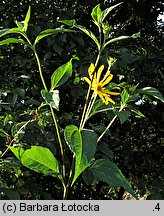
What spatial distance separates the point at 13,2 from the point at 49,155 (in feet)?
4.24

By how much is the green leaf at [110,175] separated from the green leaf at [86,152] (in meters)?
0.07

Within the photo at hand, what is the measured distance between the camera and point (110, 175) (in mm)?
813

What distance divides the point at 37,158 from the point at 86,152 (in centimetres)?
10

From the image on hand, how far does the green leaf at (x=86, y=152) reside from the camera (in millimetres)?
738

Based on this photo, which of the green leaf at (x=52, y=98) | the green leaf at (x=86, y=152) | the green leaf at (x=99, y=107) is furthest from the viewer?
the green leaf at (x=99, y=107)

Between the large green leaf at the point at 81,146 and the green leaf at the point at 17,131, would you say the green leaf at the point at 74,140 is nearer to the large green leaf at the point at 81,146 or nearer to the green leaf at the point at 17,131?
the large green leaf at the point at 81,146

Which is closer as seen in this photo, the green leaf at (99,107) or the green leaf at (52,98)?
the green leaf at (52,98)

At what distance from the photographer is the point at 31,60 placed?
1.69m

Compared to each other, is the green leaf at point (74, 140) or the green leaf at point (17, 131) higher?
the green leaf at point (74, 140)

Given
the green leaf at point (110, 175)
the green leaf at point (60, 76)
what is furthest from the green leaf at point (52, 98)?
the green leaf at point (110, 175)

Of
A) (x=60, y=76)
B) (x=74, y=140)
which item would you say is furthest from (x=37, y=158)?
(x=60, y=76)

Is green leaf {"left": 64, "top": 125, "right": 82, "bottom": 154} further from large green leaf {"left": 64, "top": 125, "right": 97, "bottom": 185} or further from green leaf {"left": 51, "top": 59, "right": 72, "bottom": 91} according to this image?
green leaf {"left": 51, "top": 59, "right": 72, "bottom": 91}

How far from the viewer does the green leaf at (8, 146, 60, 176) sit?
0.79 metres

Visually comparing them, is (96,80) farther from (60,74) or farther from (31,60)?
(31,60)
